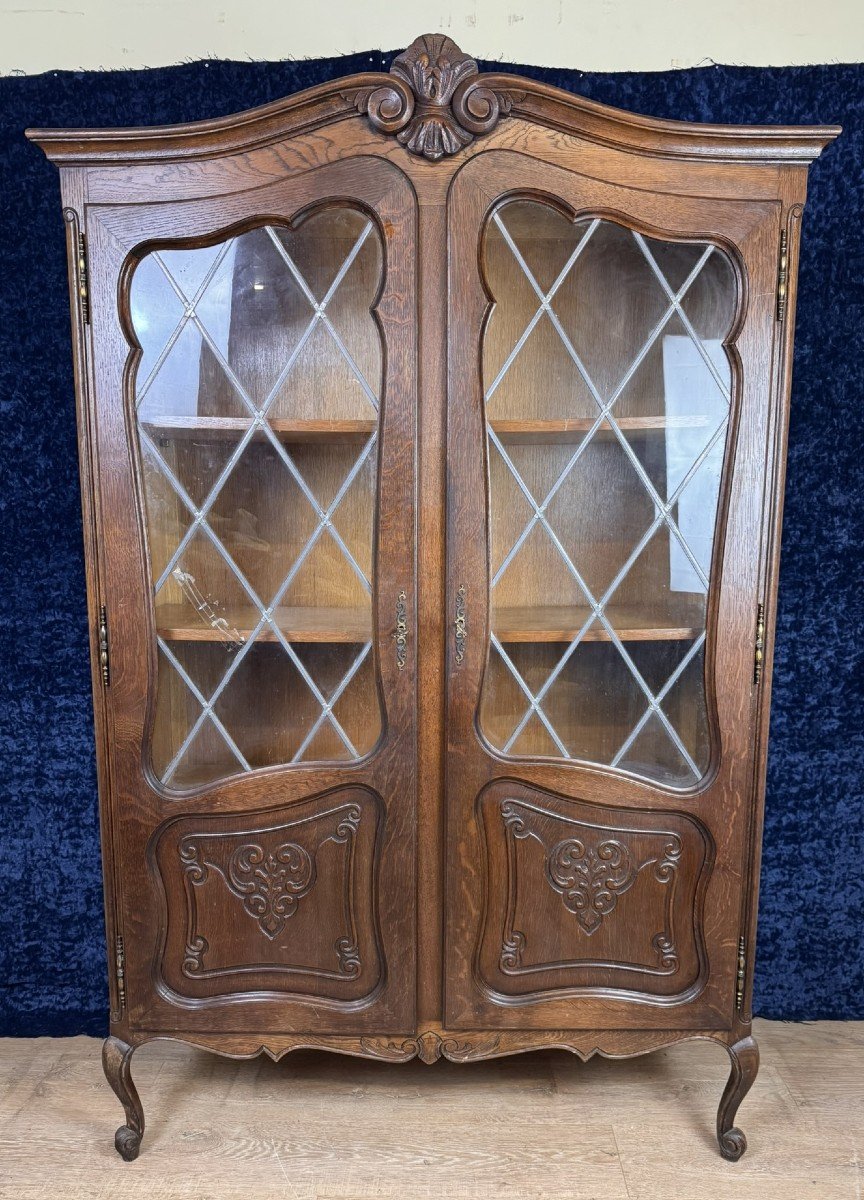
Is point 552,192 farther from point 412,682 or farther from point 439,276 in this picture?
point 412,682

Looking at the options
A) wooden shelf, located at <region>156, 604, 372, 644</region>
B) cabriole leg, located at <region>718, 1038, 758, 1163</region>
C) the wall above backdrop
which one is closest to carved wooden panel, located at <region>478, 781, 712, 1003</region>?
cabriole leg, located at <region>718, 1038, 758, 1163</region>

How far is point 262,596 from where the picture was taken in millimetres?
1494

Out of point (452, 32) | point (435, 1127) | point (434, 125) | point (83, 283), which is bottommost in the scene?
point (435, 1127)

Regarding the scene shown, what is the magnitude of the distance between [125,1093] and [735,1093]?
107 centimetres

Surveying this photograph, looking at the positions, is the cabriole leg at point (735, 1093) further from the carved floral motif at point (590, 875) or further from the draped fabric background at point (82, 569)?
the draped fabric background at point (82, 569)

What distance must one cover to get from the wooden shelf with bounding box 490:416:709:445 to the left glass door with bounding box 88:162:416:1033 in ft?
0.64

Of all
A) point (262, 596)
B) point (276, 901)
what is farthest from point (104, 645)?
point (276, 901)

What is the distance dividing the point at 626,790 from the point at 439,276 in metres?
0.89

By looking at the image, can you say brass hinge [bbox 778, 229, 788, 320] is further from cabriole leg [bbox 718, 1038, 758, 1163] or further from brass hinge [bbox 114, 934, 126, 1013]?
brass hinge [bbox 114, 934, 126, 1013]

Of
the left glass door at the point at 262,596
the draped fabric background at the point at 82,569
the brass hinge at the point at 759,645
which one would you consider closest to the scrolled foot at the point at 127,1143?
the left glass door at the point at 262,596

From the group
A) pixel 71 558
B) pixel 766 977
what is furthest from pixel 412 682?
pixel 766 977

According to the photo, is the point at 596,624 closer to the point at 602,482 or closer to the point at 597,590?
the point at 597,590

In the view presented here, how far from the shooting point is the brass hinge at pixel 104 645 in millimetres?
1458

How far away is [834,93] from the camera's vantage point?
1.82 meters
